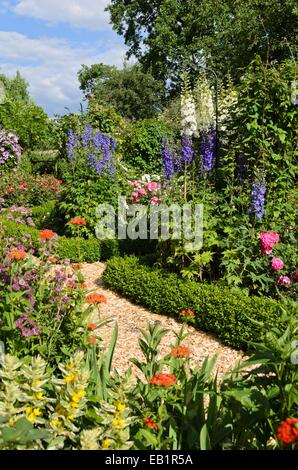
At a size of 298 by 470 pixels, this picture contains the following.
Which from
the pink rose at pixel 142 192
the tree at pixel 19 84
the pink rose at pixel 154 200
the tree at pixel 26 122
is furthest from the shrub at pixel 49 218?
the tree at pixel 19 84

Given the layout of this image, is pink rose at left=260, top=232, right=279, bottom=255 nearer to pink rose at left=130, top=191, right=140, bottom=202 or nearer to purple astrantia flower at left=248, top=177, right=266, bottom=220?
purple astrantia flower at left=248, top=177, right=266, bottom=220

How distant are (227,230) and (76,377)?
3.41 m

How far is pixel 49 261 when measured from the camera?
3.33 m

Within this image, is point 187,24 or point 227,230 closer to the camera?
point 227,230

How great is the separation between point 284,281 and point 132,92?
95.4ft

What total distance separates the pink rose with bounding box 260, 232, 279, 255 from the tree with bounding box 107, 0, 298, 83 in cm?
1633

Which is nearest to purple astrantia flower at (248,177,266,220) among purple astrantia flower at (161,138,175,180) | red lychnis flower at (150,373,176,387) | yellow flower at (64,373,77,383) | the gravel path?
purple astrantia flower at (161,138,175,180)

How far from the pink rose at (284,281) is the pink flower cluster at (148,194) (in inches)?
91.7

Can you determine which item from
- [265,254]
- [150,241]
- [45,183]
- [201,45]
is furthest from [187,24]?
[265,254]

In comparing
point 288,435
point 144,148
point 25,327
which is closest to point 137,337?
point 25,327

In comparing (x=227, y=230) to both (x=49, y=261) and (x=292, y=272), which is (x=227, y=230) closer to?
(x=292, y=272)

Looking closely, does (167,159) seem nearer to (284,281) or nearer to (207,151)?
(207,151)

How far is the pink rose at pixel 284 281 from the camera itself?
4740 millimetres

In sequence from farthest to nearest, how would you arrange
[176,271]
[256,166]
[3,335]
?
1. [176,271]
2. [256,166]
3. [3,335]
